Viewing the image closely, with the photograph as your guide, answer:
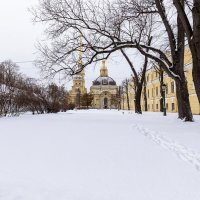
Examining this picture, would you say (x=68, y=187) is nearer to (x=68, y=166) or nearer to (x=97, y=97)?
(x=68, y=166)

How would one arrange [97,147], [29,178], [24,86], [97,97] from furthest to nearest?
[97,97] < [24,86] < [97,147] < [29,178]

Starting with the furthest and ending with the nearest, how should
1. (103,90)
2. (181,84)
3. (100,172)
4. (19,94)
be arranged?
(103,90) < (19,94) < (181,84) < (100,172)

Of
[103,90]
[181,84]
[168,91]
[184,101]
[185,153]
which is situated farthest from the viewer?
[103,90]

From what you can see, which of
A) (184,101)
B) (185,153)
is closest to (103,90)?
(184,101)

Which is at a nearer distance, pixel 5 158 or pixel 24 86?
pixel 5 158

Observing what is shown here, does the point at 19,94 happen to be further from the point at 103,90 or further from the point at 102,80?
the point at 102,80

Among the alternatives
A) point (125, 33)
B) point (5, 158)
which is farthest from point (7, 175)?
point (125, 33)

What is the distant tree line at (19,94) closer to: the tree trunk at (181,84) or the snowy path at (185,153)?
the tree trunk at (181,84)

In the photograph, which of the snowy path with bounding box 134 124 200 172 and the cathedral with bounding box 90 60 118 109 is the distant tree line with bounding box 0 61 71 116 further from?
the cathedral with bounding box 90 60 118 109

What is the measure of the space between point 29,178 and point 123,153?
2.77 metres

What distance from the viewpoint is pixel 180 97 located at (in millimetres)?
20219

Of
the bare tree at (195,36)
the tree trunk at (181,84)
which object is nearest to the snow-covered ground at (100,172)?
the bare tree at (195,36)

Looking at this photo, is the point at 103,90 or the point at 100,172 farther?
the point at 103,90

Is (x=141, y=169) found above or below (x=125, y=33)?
below
